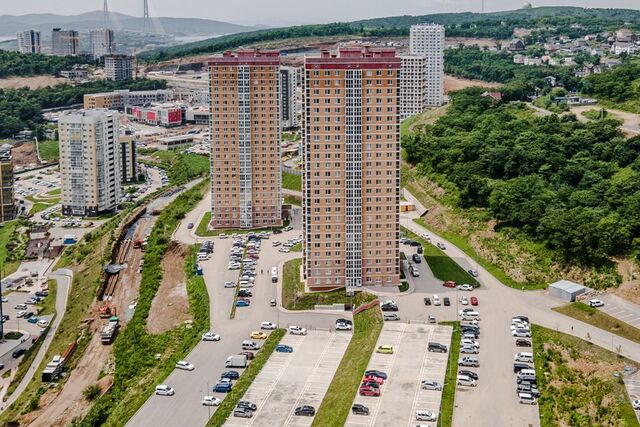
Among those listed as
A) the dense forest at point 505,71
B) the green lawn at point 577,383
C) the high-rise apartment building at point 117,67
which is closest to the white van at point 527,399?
the green lawn at point 577,383

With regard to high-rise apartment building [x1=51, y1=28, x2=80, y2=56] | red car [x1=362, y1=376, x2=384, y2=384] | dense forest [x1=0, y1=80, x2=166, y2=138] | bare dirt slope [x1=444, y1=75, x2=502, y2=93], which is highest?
high-rise apartment building [x1=51, y1=28, x2=80, y2=56]

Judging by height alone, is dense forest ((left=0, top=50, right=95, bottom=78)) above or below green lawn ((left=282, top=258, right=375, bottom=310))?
above

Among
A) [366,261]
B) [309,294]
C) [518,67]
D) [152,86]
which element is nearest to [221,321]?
[309,294]

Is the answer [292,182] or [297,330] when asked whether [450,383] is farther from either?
[292,182]

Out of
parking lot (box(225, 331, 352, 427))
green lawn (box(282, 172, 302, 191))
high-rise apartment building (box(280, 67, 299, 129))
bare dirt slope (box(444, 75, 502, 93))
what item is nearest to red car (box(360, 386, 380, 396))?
parking lot (box(225, 331, 352, 427))

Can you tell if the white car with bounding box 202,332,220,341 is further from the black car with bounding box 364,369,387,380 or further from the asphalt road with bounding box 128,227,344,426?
the black car with bounding box 364,369,387,380

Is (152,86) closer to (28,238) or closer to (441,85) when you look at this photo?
(441,85)
